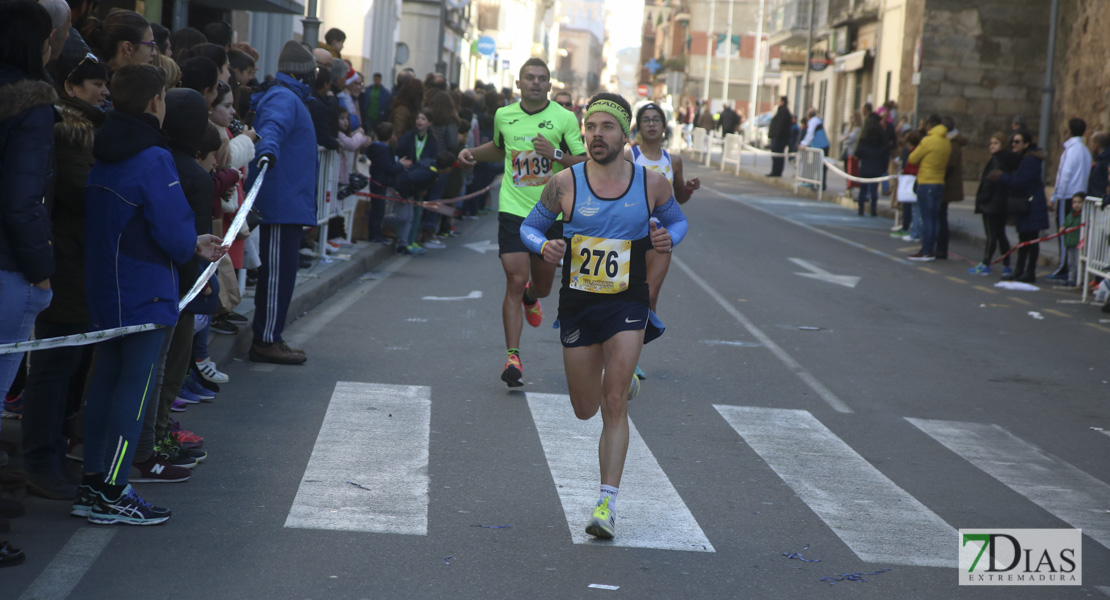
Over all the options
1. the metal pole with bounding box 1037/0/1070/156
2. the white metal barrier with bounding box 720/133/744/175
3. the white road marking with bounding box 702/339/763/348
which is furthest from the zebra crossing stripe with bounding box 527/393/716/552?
the white metal barrier with bounding box 720/133/744/175

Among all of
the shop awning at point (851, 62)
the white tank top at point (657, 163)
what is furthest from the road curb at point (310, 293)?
the shop awning at point (851, 62)

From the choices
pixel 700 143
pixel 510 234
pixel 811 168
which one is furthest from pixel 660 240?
pixel 700 143

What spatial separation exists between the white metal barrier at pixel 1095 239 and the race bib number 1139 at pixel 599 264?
10.2m

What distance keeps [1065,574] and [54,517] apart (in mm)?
4151

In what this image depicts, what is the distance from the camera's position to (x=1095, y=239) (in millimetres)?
14531

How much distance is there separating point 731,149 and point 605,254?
39756 millimetres

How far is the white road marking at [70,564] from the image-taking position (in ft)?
13.9

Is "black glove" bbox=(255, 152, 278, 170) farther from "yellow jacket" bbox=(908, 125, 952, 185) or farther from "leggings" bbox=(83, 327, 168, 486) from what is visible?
"yellow jacket" bbox=(908, 125, 952, 185)

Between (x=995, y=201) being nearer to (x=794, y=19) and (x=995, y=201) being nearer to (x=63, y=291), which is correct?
(x=63, y=291)

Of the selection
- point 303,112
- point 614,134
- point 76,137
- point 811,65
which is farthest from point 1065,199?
point 811,65

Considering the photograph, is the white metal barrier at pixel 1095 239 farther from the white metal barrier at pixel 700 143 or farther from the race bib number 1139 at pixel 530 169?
the white metal barrier at pixel 700 143

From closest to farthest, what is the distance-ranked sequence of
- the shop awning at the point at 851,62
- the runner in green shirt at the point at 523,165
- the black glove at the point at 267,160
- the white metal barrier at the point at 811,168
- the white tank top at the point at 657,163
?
the black glove at the point at 267,160, the runner in green shirt at the point at 523,165, the white tank top at the point at 657,163, the white metal barrier at the point at 811,168, the shop awning at the point at 851,62

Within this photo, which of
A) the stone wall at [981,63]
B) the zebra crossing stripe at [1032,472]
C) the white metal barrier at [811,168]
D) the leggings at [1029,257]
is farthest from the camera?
the stone wall at [981,63]

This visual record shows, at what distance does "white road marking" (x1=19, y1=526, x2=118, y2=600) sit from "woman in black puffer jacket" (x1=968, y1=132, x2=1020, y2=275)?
46.8 ft
